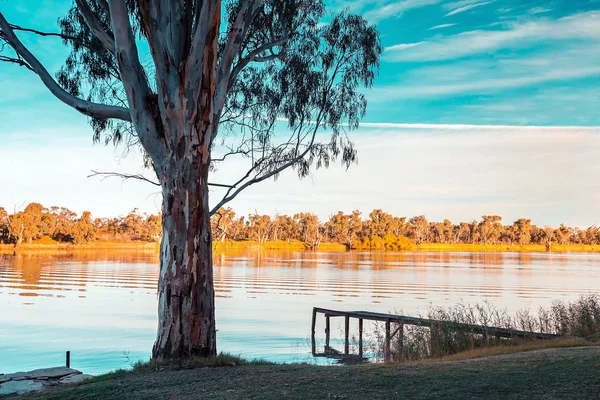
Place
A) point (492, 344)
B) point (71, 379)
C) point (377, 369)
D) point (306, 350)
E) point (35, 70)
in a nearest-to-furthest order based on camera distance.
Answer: point (377, 369) < point (71, 379) < point (35, 70) < point (492, 344) < point (306, 350)

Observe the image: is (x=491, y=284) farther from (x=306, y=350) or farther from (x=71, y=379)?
(x=71, y=379)

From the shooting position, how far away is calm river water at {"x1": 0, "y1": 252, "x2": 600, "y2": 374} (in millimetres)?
13156

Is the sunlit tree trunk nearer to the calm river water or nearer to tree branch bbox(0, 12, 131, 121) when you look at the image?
tree branch bbox(0, 12, 131, 121)

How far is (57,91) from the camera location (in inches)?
301

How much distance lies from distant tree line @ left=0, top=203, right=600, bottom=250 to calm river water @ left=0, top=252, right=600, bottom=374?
2637 centimetres

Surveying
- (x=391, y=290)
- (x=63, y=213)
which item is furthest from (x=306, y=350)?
(x=63, y=213)

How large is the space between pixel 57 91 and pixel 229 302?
48.1 ft

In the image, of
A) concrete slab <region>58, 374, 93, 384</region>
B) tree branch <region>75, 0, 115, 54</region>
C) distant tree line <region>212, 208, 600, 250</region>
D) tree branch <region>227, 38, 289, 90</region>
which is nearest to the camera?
concrete slab <region>58, 374, 93, 384</region>

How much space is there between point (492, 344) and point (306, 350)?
4.58 meters

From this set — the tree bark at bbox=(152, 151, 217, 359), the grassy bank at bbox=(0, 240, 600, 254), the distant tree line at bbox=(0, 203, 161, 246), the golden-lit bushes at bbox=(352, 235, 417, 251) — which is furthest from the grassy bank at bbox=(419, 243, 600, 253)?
the tree bark at bbox=(152, 151, 217, 359)

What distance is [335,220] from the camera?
84.6m

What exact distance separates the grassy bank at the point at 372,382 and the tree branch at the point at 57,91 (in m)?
3.27

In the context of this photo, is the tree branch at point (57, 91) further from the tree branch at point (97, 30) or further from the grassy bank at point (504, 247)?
the grassy bank at point (504, 247)

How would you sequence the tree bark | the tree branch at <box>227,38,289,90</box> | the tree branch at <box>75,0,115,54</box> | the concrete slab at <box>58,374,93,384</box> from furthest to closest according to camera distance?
the tree branch at <box>227,38,289,90</box> → the tree branch at <box>75,0,115,54</box> → the tree bark → the concrete slab at <box>58,374,93,384</box>
